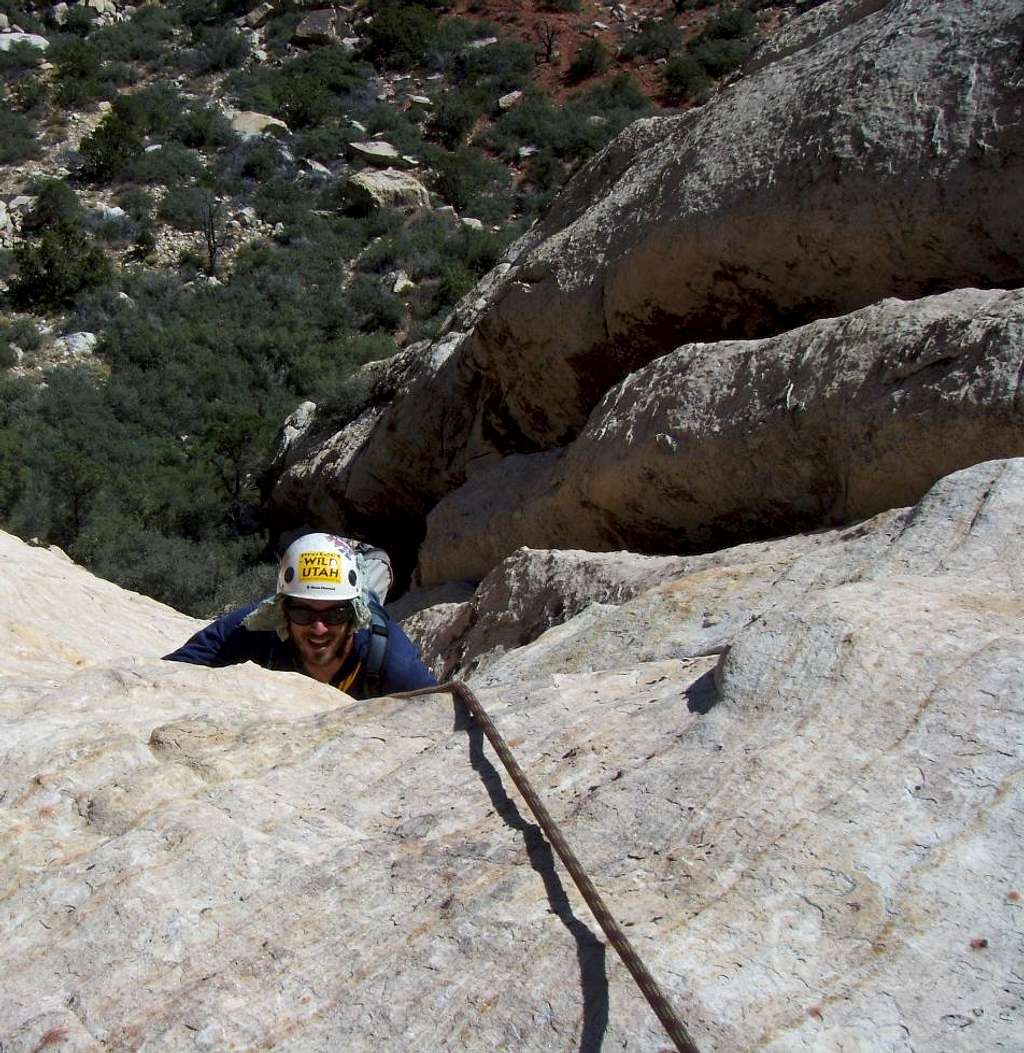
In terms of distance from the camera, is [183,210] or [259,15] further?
[259,15]

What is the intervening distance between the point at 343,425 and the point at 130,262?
51.5 ft

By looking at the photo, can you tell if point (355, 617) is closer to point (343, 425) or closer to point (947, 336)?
point (947, 336)

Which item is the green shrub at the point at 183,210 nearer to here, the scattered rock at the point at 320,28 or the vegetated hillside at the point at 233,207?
the vegetated hillside at the point at 233,207

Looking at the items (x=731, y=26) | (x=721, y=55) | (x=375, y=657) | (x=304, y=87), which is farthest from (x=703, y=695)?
(x=731, y=26)

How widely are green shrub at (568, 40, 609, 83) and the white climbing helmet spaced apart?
36.4 m

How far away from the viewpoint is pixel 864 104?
277 inches

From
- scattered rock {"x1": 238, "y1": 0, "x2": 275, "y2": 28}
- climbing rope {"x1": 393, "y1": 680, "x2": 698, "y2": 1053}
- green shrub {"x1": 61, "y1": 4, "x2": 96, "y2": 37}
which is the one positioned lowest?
climbing rope {"x1": 393, "y1": 680, "x2": 698, "y2": 1053}

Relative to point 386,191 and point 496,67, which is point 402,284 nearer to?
point 386,191

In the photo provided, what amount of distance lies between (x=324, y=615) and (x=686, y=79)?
33897mm

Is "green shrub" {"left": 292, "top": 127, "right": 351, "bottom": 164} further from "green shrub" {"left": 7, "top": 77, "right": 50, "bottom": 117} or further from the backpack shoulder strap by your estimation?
the backpack shoulder strap

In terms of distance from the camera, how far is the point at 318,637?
4.38 m

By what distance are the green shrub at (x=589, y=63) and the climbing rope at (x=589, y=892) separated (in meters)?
37.5

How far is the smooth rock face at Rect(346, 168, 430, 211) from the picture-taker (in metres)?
29.5

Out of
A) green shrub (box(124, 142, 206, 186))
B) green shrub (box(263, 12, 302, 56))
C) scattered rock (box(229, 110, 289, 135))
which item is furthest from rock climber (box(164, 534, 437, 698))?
green shrub (box(263, 12, 302, 56))
